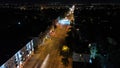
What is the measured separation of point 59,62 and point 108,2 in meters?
139

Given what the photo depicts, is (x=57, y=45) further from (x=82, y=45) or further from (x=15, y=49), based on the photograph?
(x=15, y=49)

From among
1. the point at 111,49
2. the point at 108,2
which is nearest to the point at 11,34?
the point at 111,49

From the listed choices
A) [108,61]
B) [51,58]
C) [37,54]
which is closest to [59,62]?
[51,58]

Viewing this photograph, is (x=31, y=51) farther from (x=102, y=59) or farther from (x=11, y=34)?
(x=102, y=59)

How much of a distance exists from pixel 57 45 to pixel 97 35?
889 centimetres

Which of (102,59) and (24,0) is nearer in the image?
(102,59)

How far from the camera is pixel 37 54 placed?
51719mm

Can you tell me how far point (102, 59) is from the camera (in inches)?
1665

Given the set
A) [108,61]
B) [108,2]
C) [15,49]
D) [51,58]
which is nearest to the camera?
[108,61]

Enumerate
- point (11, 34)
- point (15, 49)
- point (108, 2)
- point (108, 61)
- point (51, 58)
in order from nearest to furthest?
point (108, 61)
point (15, 49)
point (51, 58)
point (11, 34)
point (108, 2)

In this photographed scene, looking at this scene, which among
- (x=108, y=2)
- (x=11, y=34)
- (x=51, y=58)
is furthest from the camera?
(x=108, y=2)

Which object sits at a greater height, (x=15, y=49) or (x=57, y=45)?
(x=15, y=49)

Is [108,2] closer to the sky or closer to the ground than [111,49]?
closer to the ground

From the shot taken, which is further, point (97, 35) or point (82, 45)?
point (97, 35)
